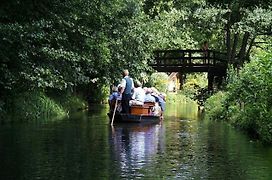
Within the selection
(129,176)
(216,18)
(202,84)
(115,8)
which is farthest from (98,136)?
(202,84)

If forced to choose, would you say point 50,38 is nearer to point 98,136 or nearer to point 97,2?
point 97,2

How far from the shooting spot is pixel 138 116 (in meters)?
22.2

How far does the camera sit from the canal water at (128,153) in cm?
1098

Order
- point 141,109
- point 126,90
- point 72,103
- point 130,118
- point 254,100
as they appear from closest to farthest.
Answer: point 254,100
point 126,90
point 130,118
point 141,109
point 72,103

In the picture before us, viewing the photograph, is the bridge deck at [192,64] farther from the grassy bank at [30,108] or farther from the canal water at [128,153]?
the canal water at [128,153]

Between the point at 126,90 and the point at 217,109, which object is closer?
the point at 126,90

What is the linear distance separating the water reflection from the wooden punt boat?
74cm

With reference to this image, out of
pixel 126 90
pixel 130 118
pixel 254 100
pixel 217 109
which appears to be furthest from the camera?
pixel 217 109

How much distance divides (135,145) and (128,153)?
1.56 meters

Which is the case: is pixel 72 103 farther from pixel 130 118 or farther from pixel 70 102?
pixel 130 118

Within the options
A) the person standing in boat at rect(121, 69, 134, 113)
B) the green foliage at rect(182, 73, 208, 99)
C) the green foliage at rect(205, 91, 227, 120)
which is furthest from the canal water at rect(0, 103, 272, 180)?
the green foliage at rect(182, 73, 208, 99)

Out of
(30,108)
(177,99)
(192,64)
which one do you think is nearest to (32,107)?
(30,108)

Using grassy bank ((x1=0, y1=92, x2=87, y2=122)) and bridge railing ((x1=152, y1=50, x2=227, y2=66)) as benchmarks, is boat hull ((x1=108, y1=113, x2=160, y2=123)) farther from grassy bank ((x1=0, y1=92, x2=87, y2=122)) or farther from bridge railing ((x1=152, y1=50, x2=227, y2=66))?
bridge railing ((x1=152, y1=50, x2=227, y2=66))

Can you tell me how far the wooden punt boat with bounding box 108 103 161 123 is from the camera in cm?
2198
